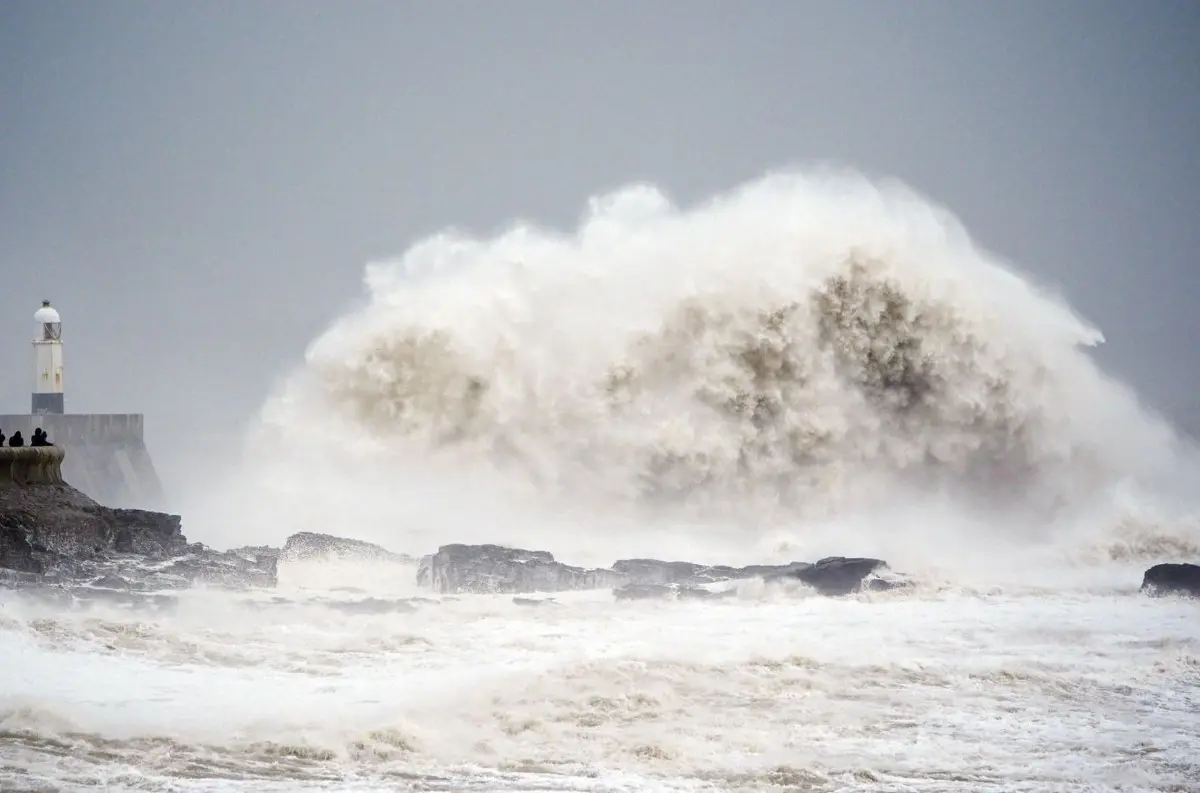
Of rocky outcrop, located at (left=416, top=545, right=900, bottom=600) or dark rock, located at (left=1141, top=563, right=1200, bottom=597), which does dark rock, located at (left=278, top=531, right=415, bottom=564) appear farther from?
dark rock, located at (left=1141, top=563, right=1200, bottom=597)

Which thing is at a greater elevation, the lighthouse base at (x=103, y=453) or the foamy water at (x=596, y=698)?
the lighthouse base at (x=103, y=453)

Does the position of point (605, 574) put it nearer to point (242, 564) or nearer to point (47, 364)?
point (242, 564)

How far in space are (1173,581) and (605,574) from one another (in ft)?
23.7

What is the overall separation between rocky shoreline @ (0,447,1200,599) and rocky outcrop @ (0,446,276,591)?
0.01 meters

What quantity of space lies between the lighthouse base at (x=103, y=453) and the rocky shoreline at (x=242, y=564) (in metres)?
8.75

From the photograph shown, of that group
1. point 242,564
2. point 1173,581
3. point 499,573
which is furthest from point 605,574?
point 1173,581

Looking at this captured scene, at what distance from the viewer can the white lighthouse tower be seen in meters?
26.7

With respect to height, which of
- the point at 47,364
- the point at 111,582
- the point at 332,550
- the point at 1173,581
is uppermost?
the point at 47,364

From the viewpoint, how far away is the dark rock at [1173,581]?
54.2 ft

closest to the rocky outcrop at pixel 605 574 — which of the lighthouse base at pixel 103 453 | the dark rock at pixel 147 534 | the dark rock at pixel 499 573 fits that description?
the dark rock at pixel 499 573

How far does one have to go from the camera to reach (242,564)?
16.4 metres

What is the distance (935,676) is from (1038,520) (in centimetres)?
1257

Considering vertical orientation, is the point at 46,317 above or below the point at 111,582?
above

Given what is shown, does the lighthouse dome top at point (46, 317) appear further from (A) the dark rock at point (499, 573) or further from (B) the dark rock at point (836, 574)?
(B) the dark rock at point (836, 574)
